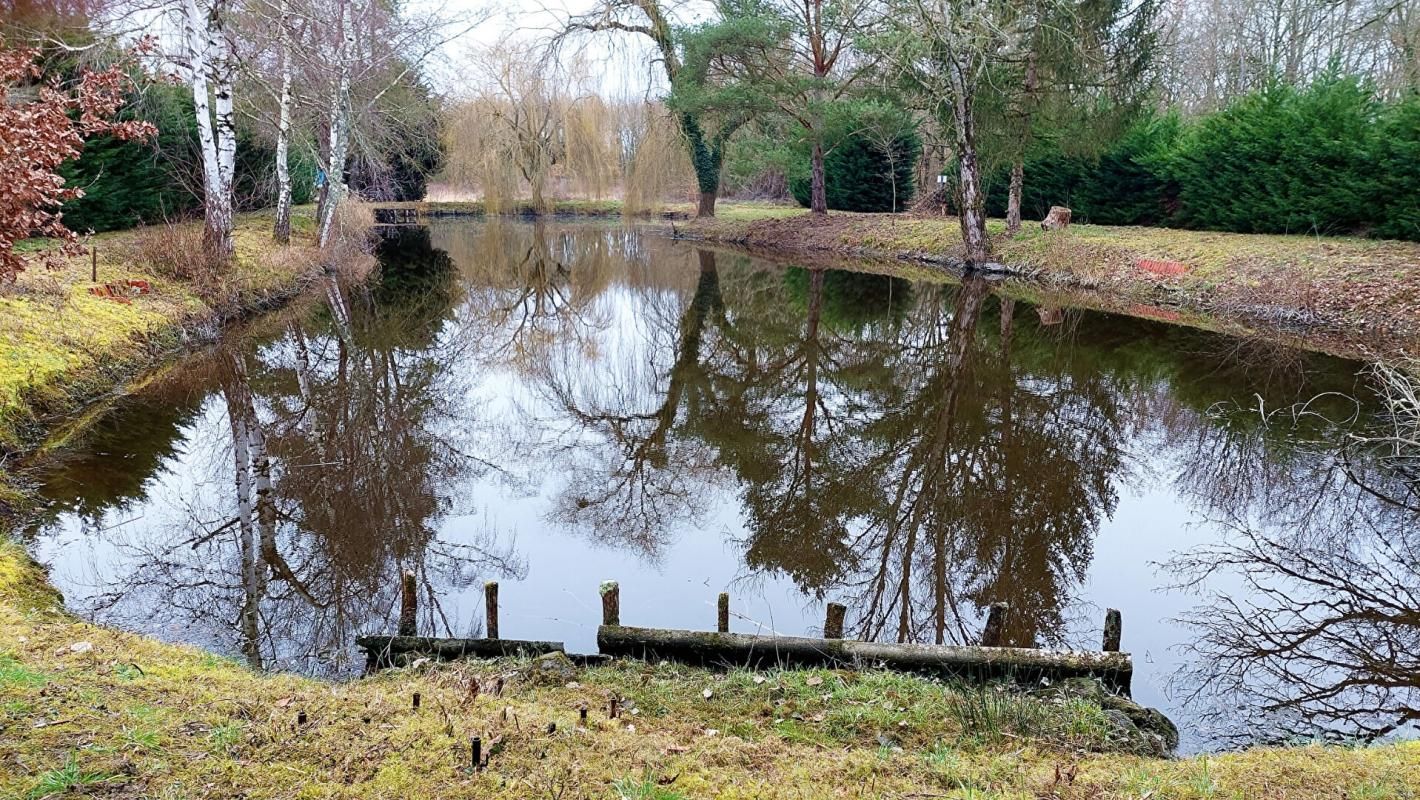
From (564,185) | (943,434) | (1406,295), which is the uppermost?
(564,185)

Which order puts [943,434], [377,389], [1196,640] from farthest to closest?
[377,389] < [943,434] < [1196,640]

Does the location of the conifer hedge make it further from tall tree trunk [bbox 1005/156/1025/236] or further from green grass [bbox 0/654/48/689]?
green grass [bbox 0/654/48/689]

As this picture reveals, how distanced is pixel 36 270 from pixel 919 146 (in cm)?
2581

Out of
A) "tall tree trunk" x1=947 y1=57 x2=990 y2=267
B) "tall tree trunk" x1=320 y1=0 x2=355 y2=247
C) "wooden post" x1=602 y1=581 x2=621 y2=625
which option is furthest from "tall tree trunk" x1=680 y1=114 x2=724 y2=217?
"wooden post" x1=602 y1=581 x2=621 y2=625

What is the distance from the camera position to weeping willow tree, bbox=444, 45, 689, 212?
33531 millimetres

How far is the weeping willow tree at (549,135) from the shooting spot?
33.5m

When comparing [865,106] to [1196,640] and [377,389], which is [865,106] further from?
[1196,640]

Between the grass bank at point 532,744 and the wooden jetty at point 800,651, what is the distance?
1.26 feet

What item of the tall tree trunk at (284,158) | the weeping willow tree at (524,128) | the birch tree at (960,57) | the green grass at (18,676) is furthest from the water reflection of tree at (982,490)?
the weeping willow tree at (524,128)

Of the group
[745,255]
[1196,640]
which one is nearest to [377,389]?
[1196,640]

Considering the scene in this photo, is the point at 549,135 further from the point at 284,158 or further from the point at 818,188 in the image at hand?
the point at 284,158

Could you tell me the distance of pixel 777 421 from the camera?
9.71 meters

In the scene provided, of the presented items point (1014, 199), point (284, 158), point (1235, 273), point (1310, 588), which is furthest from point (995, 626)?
point (1014, 199)

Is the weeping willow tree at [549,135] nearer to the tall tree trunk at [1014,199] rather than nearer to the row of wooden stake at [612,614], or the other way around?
the tall tree trunk at [1014,199]
